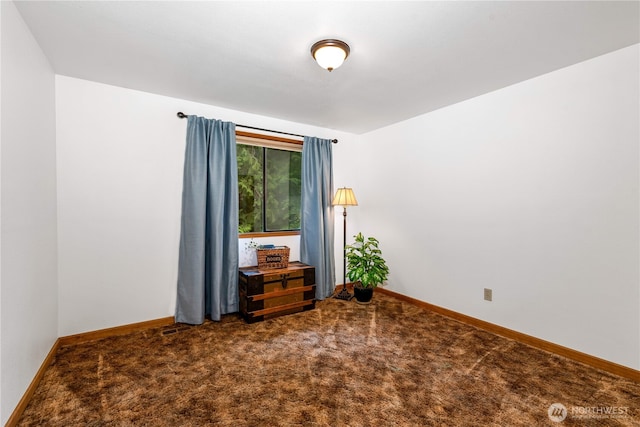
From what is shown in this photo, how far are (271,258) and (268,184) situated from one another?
40.1 inches

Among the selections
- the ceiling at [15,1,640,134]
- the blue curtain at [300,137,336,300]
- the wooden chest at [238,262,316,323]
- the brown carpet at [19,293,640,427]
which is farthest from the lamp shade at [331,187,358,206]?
the brown carpet at [19,293,640,427]

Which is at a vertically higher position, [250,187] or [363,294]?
[250,187]

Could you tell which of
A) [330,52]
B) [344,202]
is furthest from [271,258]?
[330,52]

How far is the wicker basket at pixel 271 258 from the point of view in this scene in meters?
3.33

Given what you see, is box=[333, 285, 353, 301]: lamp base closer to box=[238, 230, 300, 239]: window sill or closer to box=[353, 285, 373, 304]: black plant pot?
box=[353, 285, 373, 304]: black plant pot

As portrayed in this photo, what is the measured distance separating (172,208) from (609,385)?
3903 mm

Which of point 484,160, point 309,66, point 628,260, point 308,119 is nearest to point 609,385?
point 628,260

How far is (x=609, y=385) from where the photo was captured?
2.03 m

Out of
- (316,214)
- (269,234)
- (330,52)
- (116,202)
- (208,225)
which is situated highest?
(330,52)

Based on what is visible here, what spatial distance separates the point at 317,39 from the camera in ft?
6.55

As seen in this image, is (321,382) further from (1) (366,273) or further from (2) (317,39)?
(2) (317,39)

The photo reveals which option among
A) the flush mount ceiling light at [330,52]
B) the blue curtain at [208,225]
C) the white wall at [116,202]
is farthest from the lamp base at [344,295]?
the flush mount ceiling light at [330,52]

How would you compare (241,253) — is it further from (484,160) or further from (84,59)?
(484,160)

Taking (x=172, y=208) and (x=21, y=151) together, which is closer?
(x=21, y=151)
